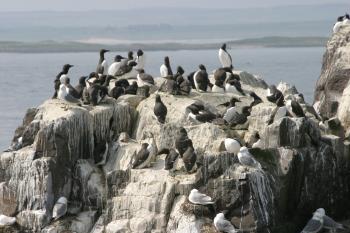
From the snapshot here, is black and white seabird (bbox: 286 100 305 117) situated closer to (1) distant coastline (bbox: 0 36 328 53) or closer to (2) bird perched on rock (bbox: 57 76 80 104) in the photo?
(2) bird perched on rock (bbox: 57 76 80 104)

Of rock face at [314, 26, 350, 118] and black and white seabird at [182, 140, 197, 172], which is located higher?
rock face at [314, 26, 350, 118]

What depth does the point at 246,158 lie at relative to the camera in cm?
2773

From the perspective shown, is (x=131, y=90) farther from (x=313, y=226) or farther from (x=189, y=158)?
(x=313, y=226)

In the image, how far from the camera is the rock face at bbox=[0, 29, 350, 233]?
27672 mm

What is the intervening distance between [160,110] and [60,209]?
3606 mm

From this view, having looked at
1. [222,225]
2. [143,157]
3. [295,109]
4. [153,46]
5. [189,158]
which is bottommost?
[153,46]

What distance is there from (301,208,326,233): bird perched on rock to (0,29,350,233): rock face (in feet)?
1.89

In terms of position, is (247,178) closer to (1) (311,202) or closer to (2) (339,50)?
(1) (311,202)

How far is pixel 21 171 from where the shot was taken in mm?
29219

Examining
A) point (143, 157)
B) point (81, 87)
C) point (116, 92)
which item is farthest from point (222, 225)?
point (81, 87)

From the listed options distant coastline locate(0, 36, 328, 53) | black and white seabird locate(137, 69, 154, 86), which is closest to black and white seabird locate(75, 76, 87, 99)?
black and white seabird locate(137, 69, 154, 86)

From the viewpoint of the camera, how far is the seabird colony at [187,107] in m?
28.0

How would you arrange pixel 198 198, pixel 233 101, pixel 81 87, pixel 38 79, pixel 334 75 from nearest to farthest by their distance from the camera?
pixel 198 198 < pixel 233 101 < pixel 81 87 < pixel 334 75 < pixel 38 79

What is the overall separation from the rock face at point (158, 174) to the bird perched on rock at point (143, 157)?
0.18m
